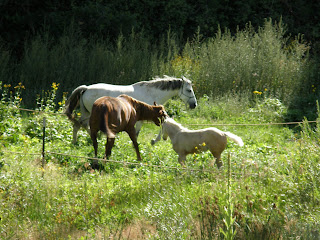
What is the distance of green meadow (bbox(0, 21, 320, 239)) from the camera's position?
18.9ft

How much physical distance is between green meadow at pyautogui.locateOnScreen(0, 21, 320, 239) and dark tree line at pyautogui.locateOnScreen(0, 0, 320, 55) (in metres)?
3.12

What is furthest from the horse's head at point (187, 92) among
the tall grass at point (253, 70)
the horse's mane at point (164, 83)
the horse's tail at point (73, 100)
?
the tall grass at point (253, 70)

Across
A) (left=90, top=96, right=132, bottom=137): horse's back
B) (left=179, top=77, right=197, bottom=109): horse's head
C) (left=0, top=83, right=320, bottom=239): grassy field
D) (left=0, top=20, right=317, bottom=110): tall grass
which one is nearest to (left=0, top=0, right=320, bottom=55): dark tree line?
(left=0, top=20, right=317, bottom=110): tall grass

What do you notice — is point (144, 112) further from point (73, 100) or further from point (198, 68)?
point (198, 68)

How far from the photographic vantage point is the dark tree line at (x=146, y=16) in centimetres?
1908

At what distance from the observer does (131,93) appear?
11.7 metres

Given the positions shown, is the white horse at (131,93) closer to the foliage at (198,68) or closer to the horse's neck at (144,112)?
the horse's neck at (144,112)

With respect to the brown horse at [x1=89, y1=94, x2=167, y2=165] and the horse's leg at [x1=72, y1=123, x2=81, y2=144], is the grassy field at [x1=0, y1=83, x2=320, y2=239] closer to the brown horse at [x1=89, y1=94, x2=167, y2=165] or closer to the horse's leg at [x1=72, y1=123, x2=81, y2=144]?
the brown horse at [x1=89, y1=94, x2=167, y2=165]

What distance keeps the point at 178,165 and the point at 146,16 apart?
1361cm

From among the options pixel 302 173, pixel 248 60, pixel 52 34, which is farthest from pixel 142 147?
pixel 52 34

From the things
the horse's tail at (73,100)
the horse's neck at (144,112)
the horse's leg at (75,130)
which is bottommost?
the horse's leg at (75,130)

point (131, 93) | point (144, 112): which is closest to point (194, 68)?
point (131, 93)

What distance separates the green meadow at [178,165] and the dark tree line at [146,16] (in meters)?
3.12

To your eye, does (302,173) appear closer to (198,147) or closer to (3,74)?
(198,147)
